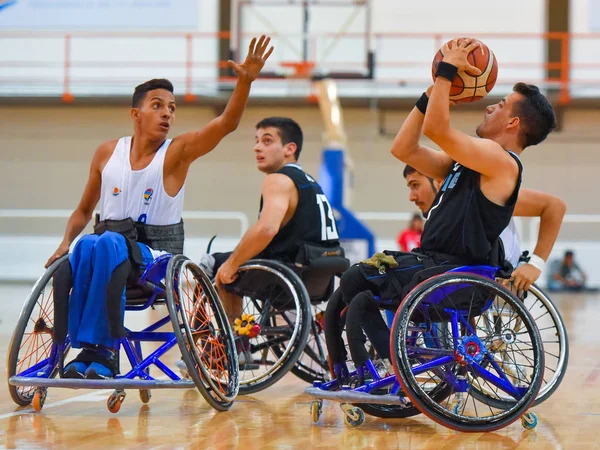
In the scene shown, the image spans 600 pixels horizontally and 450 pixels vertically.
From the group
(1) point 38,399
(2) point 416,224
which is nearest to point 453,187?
(1) point 38,399

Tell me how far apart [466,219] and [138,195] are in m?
1.46

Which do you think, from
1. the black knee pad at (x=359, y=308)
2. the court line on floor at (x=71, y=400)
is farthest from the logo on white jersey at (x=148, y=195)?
the black knee pad at (x=359, y=308)

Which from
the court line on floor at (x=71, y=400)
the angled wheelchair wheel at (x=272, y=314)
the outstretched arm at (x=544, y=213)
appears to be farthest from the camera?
the angled wheelchair wheel at (x=272, y=314)

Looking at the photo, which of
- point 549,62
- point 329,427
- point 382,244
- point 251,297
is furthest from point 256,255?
point 549,62

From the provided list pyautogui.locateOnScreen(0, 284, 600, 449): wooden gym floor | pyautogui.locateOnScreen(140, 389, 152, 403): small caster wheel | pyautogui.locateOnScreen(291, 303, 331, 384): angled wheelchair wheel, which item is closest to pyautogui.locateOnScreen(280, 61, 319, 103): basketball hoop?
pyautogui.locateOnScreen(291, 303, 331, 384): angled wheelchair wheel

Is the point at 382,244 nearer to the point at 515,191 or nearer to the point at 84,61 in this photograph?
the point at 84,61

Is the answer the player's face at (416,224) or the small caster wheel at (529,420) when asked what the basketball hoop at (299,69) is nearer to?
the player's face at (416,224)

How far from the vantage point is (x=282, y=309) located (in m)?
4.69

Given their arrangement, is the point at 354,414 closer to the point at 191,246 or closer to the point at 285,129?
the point at 285,129

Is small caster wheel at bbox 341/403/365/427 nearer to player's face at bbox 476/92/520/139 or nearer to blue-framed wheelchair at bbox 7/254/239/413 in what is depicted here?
blue-framed wheelchair at bbox 7/254/239/413

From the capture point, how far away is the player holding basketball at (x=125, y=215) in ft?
12.0

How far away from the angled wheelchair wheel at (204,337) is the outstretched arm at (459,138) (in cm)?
115

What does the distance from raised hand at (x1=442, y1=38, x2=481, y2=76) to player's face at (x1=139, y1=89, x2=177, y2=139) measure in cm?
134

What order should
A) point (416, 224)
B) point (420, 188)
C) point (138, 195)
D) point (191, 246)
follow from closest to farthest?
point (138, 195) < point (420, 188) < point (416, 224) < point (191, 246)
